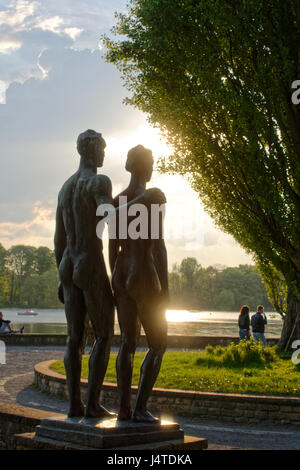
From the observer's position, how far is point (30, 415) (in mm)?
6828

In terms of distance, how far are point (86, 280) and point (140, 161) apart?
1.46 m

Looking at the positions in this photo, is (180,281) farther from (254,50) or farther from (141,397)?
(141,397)

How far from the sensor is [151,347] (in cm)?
589

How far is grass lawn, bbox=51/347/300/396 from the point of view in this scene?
443 inches

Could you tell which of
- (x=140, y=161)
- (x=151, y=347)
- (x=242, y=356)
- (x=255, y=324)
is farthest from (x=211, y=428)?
(x=255, y=324)

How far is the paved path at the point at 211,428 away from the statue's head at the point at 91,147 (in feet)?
13.8

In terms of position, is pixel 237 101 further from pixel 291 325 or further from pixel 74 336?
pixel 74 336

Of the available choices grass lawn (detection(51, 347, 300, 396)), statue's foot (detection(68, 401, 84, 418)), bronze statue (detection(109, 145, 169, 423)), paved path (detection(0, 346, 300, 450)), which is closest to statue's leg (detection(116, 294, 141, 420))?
bronze statue (detection(109, 145, 169, 423))

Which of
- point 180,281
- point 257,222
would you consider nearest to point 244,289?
point 180,281

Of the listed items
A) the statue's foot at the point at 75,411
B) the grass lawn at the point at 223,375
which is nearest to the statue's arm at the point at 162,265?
the statue's foot at the point at 75,411

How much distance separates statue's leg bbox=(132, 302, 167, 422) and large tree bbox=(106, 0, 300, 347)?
9.47 m

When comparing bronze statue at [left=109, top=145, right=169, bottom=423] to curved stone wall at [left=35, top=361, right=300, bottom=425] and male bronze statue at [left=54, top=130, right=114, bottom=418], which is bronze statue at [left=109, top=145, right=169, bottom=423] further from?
curved stone wall at [left=35, top=361, right=300, bottom=425]

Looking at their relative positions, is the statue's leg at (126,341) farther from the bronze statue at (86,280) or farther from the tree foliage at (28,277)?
the tree foliage at (28,277)
